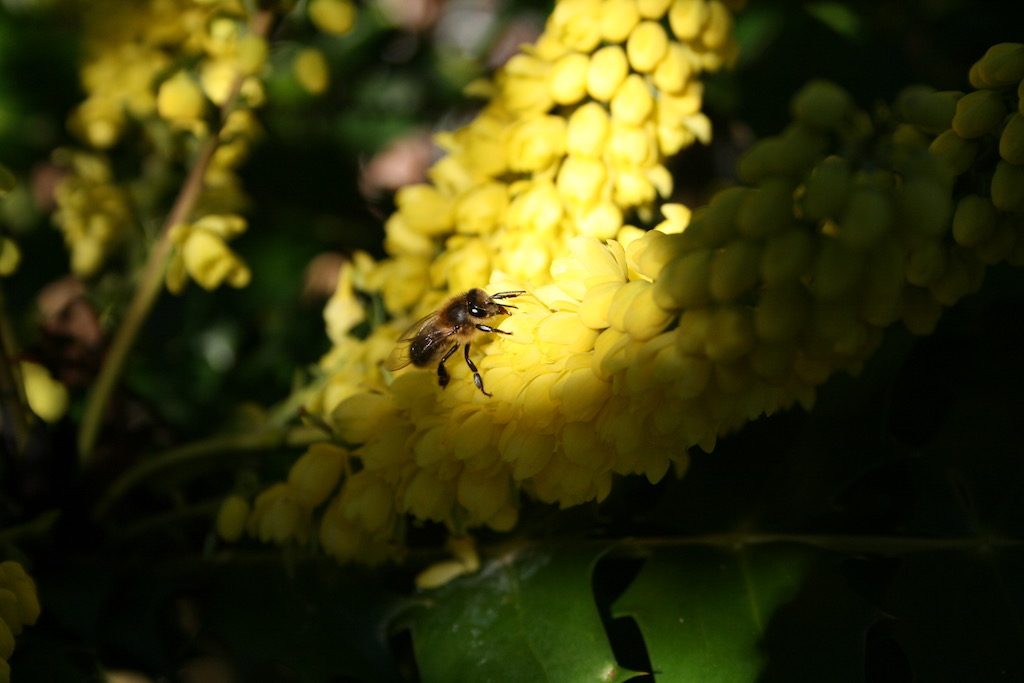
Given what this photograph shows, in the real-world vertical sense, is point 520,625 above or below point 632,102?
below

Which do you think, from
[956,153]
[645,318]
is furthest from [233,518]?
[956,153]

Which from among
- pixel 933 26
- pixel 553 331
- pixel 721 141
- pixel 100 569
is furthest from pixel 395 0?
pixel 553 331

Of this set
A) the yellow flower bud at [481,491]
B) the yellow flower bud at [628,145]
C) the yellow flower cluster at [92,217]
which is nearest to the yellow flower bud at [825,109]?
the yellow flower bud at [628,145]

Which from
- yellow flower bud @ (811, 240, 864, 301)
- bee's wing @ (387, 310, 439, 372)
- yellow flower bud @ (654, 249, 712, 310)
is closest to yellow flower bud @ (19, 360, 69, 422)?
bee's wing @ (387, 310, 439, 372)

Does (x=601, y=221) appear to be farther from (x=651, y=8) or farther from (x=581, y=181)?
(x=651, y=8)

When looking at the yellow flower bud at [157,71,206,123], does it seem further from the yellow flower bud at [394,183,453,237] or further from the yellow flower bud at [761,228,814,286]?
the yellow flower bud at [761,228,814,286]

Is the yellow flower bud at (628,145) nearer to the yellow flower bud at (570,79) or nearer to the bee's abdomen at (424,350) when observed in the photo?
the yellow flower bud at (570,79)
